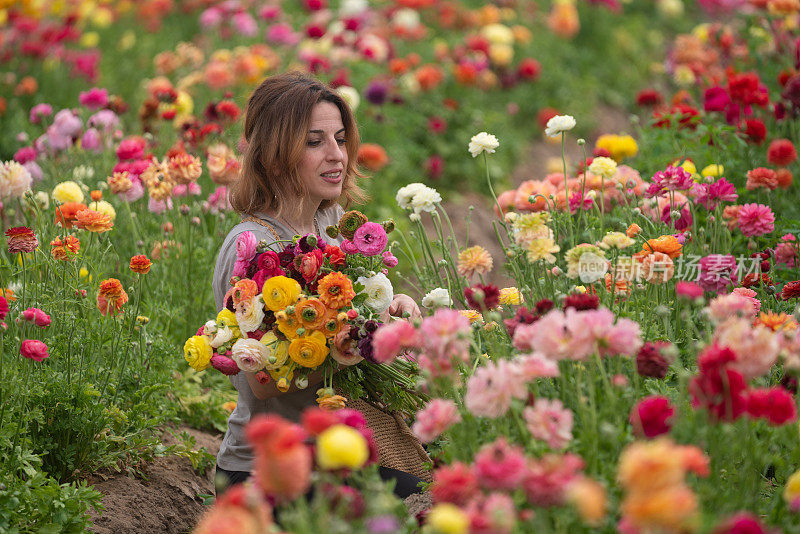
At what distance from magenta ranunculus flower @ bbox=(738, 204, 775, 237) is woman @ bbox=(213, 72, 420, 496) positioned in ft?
3.54

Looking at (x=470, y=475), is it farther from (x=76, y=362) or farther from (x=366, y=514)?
(x=76, y=362)

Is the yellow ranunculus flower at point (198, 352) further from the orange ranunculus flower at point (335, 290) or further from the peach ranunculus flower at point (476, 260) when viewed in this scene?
the peach ranunculus flower at point (476, 260)

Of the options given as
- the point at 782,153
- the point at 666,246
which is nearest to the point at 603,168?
the point at 666,246

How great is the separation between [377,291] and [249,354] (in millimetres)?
391

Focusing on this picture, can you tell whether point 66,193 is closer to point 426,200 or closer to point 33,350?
point 33,350

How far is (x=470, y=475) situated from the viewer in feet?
4.51

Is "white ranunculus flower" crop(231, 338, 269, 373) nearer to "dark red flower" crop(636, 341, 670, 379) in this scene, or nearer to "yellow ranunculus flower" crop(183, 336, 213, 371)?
"yellow ranunculus flower" crop(183, 336, 213, 371)

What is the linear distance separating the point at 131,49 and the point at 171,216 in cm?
464

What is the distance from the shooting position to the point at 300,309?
198 centimetres

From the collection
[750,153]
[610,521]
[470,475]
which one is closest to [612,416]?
[610,521]

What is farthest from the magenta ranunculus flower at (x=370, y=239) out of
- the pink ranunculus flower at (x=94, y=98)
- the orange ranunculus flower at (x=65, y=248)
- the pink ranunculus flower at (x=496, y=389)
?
the pink ranunculus flower at (x=94, y=98)

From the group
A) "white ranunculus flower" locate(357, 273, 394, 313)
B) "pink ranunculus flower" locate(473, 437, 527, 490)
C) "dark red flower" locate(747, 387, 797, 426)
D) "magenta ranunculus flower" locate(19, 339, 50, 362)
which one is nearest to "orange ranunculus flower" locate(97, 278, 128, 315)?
"magenta ranunculus flower" locate(19, 339, 50, 362)

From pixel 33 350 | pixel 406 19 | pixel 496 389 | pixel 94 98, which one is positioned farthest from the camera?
pixel 406 19

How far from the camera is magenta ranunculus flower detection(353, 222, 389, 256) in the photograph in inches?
83.1
